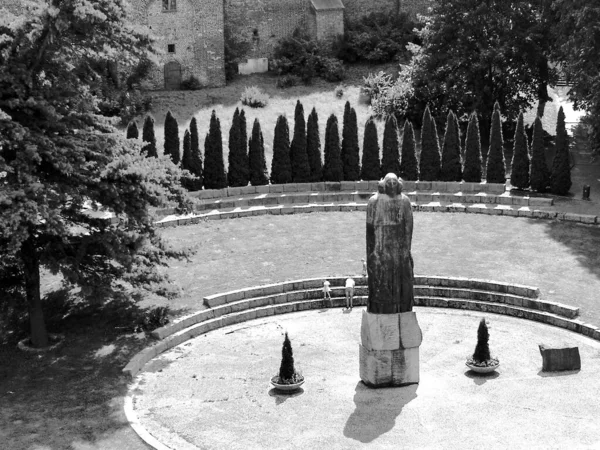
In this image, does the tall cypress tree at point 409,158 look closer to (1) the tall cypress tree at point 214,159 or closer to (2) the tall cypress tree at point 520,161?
(2) the tall cypress tree at point 520,161

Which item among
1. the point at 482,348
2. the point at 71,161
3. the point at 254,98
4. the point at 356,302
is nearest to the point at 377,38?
the point at 254,98

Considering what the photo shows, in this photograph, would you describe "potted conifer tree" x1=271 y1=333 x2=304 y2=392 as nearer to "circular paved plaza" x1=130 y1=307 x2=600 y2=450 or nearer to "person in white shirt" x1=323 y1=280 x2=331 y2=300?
"circular paved plaza" x1=130 y1=307 x2=600 y2=450

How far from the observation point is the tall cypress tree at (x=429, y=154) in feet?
141

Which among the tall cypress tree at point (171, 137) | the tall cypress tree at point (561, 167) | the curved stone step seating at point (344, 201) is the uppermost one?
the tall cypress tree at point (171, 137)

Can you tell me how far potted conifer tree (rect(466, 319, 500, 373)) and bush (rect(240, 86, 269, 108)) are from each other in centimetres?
2862

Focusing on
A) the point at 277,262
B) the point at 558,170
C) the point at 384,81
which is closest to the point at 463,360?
the point at 277,262

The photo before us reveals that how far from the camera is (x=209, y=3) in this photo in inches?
2282

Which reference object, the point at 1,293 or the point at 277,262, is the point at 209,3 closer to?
the point at 277,262

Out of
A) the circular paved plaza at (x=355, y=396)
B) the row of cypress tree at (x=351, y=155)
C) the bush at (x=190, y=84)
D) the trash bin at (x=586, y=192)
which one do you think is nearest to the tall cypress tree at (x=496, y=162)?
the row of cypress tree at (x=351, y=155)

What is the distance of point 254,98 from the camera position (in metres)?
53.2

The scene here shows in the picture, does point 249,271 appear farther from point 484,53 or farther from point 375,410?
point 484,53

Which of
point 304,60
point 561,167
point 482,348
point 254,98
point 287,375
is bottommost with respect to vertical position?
point 287,375

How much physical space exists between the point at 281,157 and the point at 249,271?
10.0 m

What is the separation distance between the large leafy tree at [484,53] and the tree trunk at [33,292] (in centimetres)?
2533
